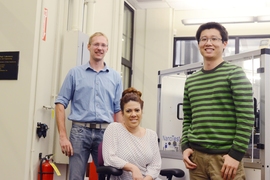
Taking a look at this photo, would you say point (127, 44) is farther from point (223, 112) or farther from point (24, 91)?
point (223, 112)

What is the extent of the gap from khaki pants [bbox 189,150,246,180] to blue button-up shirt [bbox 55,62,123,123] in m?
0.96

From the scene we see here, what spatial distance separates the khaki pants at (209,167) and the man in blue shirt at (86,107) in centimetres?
95

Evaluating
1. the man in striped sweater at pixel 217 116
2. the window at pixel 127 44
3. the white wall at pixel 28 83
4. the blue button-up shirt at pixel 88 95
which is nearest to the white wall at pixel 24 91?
the white wall at pixel 28 83

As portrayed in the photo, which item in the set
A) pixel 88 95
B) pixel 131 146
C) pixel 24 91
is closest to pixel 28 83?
pixel 24 91

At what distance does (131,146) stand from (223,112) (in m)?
0.78

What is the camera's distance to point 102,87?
104 inches

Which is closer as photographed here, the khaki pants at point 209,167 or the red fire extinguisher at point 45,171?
the khaki pants at point 209,167

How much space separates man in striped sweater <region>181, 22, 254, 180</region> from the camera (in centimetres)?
165

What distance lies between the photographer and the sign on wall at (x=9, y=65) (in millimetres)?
2823

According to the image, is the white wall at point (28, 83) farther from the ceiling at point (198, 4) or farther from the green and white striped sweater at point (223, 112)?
the ceiling at point (198, 4)

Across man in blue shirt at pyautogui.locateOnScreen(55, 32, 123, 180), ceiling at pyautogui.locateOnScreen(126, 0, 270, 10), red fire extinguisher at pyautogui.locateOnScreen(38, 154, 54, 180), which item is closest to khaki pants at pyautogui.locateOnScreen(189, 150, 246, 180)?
man in blue shirt at pyautogui.locateOnScreen(55, 32, 123, 180)

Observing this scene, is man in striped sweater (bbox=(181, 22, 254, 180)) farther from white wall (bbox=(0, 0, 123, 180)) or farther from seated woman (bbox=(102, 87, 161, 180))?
white wall (bbox=(0, 0, 123, 180))

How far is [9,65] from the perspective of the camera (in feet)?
9.31

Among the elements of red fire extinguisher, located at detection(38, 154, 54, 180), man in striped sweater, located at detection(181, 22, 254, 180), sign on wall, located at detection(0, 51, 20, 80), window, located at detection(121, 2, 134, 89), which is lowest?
red fire extinguisher, located at detection(38, 154, 54, 180)
